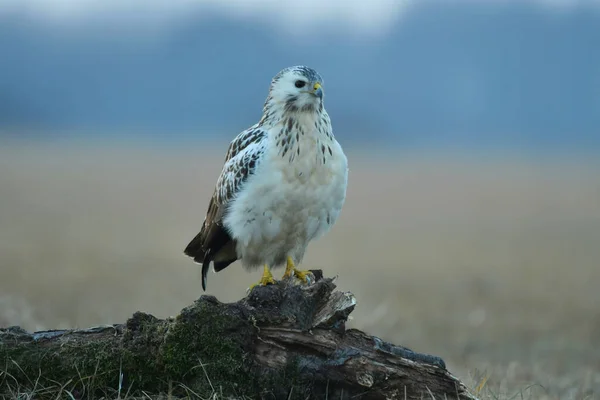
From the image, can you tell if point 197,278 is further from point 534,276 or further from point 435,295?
point 534,276

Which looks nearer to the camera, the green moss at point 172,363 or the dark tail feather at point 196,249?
the green moss at point 172,363

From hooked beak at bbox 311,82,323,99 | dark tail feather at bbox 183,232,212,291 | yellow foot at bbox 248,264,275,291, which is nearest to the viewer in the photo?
yellow foot at bbox 248,264,275,291

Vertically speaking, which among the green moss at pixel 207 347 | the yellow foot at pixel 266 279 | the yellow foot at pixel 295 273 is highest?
the yellow foot at pixel 295 273

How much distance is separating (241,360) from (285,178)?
2081 millimetres

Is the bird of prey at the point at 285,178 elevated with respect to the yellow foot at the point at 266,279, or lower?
elevated

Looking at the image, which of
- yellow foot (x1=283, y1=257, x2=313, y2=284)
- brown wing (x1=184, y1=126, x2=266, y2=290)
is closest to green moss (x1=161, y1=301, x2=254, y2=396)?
yellow foot (x1=283, y1=257, x2=313, y2=284)

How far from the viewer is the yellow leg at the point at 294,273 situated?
7852 millimetres

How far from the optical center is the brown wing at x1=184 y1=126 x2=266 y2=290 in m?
7.88

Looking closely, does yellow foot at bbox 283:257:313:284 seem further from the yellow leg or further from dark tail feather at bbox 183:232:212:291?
dark tail feather at bbox 183:232:212:291

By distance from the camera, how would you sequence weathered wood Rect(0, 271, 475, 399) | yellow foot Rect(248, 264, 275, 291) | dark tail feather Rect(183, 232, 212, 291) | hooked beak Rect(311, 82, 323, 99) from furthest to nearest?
dark tail feather Rect(183, 232, 212, 291) < hooked beak Rect(311, 82, 323, 99) < yellow foot Rect(248, 264, 275, 291) < weathered wood Rect(0, 271, 475, 399)

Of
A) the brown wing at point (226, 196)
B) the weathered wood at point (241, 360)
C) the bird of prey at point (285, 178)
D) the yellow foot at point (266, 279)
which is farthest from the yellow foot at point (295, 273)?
the weathered wood at point (241, 360)

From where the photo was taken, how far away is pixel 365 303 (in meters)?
18.6

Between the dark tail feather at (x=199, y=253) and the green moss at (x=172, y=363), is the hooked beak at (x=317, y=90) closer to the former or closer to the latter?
the dark tail feather at (x=199, y=253)

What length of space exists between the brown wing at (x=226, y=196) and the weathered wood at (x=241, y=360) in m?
1.88
